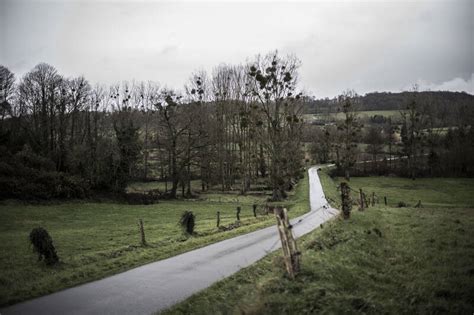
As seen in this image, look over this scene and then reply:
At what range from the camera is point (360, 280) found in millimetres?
9586

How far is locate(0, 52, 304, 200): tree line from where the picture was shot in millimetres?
40250

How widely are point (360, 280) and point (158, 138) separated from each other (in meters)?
48.9

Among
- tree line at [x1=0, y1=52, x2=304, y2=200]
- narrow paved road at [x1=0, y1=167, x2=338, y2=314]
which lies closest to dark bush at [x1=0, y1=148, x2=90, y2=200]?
tree line at [x1=0, y1=52, x2=304, y2=200]

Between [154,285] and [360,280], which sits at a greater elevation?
[360,280]

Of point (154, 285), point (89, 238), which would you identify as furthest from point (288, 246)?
point (89, 238)

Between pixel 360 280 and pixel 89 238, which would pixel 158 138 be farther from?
pixel 360 280

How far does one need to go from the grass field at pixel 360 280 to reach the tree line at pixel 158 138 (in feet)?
87.1

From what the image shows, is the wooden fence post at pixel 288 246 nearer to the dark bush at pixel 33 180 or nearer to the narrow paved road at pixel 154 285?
the narrow paved road at pixel 154 285

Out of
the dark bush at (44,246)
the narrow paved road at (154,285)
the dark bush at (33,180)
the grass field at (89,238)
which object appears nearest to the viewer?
the narrow paved road at (154,285)

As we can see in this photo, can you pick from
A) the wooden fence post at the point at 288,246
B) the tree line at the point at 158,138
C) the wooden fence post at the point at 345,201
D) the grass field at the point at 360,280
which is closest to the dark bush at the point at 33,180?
the tree line at the point at 158,138

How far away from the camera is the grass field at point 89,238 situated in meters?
12.5

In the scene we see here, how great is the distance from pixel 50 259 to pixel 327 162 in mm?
103758

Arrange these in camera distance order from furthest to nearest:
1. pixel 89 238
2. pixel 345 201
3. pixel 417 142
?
pixel 417 142 → pixel 89 238 → pixel 345 201

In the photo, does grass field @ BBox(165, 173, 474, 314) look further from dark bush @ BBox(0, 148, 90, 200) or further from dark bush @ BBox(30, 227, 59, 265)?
dark bush @ BBox(0, 148, 90, 200)
